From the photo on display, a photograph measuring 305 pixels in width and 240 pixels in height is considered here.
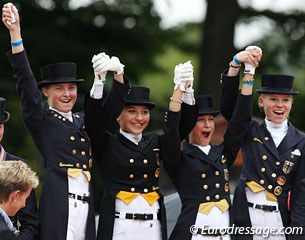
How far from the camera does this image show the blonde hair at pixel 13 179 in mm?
5363

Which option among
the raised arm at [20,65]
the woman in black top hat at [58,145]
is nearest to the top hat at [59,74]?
the woman in black top hat at [58,145]

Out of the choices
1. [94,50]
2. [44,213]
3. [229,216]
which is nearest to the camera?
[44,213]

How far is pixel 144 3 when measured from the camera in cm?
1495

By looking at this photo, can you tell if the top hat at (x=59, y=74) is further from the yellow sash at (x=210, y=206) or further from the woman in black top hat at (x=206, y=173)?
the yellow sash at (x=210, y=206)

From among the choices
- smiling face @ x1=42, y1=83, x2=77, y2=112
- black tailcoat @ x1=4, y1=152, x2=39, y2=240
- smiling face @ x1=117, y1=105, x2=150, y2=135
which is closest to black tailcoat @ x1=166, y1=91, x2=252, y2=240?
smiling face @ x1=117, y1=105, x2=150, y2=135

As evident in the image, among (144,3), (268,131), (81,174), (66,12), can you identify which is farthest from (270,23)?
(81,174)

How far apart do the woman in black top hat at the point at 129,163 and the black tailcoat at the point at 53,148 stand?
0.15 meters

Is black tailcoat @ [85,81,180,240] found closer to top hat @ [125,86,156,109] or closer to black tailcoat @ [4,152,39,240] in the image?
top hat @ [125,86,156,109]

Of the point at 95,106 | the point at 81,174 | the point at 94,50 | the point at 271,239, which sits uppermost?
the point at 94,50

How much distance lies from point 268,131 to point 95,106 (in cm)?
152

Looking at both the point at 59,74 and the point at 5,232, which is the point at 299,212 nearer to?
the point at 59,74

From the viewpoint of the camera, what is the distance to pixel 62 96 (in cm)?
662

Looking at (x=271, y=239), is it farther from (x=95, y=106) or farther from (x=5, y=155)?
(x=5, y=155)

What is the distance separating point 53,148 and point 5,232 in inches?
55.9
